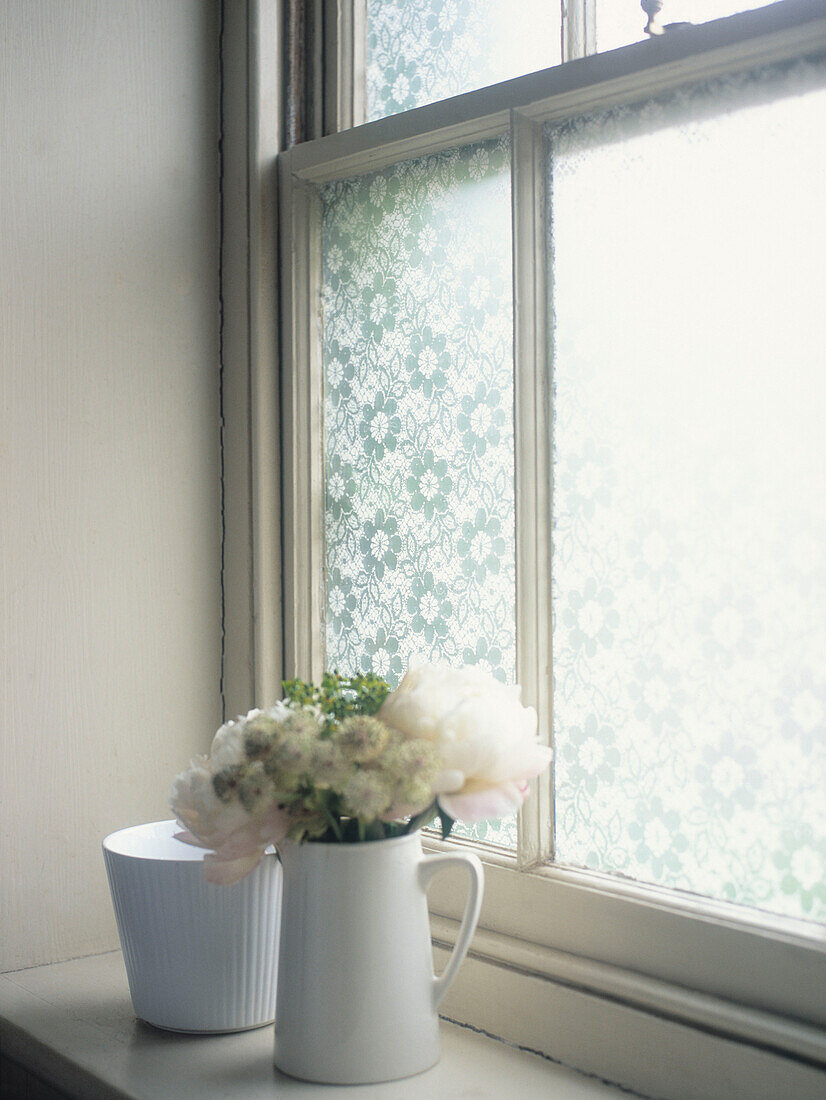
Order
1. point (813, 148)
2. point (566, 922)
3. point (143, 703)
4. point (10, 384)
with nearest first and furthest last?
point (813, 148), point (566, 922), point (10, 384), point (143, 703)

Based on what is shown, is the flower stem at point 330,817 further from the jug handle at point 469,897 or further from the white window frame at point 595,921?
the white window frame at point 595,921

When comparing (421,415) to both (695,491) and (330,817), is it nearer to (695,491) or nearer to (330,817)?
(695,491)

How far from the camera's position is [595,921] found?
890mm

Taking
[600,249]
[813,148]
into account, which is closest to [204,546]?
[600,249]

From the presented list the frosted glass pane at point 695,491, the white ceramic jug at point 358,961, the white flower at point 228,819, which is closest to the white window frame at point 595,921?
the frosted glass pane at point 695,491

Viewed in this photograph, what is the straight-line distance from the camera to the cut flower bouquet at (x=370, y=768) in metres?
0.75

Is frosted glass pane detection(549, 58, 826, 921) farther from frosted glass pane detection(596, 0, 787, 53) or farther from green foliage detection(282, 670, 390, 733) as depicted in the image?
green foliage detection(282, 670, 390, 733)

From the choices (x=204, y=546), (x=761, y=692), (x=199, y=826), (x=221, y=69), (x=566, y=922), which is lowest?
(x=566, y=922)

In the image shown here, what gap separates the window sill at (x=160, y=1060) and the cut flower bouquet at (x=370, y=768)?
17 centimetres

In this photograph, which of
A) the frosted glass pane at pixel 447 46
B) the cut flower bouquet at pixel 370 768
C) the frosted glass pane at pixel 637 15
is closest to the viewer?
the cut flower bouquet at pixel 370 768

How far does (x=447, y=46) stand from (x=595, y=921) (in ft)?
2.84

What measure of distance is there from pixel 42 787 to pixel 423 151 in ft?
2.50

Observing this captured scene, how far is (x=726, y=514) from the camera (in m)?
0.83

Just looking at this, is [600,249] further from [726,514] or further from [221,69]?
[221,69]
